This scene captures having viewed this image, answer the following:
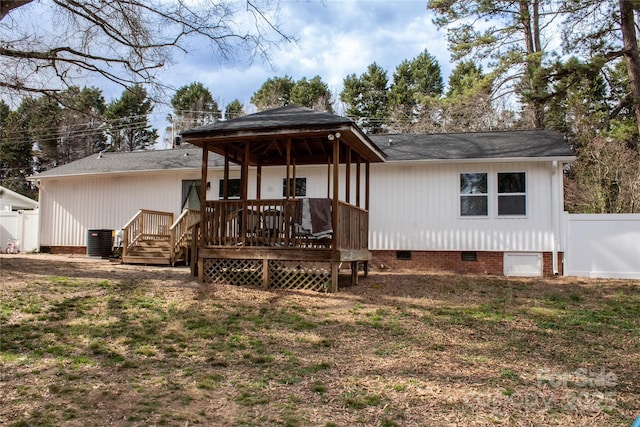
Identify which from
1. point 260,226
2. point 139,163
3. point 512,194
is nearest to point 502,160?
point 512,194

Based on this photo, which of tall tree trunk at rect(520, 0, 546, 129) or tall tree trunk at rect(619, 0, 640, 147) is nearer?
tall tree trunk at rect(619, 0, 640, 147)

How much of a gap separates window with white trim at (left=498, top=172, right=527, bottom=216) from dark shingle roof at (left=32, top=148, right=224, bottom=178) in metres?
7.84

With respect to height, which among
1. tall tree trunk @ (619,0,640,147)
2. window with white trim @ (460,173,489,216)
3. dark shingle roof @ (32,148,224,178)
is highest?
tall tree trunk @ (619,0,640,147)

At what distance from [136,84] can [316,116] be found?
6.69 meters

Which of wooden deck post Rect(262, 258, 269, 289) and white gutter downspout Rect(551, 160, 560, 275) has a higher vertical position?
white gutter downspout Rect(551, 160, 560, 275)

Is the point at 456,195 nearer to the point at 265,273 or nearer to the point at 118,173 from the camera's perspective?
the point at 265,273

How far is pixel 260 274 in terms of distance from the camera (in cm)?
902

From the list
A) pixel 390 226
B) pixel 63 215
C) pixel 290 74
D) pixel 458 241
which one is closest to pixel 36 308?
pixel 390 226

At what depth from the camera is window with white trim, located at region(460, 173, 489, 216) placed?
12.4 meters

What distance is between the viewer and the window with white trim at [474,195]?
1242 cm

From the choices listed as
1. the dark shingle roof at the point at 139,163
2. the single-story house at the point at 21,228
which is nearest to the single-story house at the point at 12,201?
the single-story house at the point at 21,228

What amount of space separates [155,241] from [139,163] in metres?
3.87

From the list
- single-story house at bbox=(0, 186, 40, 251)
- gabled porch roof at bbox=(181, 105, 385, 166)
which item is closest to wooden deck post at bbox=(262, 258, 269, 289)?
gabled porch roof at bbox=(181, 105, 385, 166)

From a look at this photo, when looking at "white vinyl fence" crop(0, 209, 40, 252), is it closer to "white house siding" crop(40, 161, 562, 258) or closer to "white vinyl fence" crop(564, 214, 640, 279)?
"white house siding" crop(40, 161, 562, 258)
